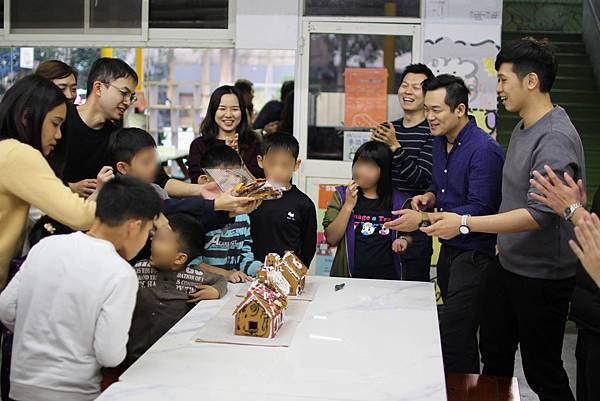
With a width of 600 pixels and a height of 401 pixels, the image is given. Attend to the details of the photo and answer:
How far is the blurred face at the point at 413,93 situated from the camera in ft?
14.3

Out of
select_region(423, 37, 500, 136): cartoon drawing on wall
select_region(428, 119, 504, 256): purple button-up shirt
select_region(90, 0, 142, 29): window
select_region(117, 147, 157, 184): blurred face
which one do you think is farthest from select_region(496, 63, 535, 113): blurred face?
select_region(90, 0, 142, 29): window

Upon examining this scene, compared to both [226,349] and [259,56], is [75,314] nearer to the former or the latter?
[226,349]

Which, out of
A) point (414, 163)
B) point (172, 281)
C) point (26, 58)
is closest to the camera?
point (172, 281)

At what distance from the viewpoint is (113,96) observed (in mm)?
3750

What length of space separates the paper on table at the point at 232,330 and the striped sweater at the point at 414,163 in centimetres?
139

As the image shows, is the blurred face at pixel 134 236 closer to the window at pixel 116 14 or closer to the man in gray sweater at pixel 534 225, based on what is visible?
the man in gray sweater at pixel 534 225

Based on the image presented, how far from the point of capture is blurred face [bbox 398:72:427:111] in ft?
14.3

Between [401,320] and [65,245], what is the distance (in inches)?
48.9

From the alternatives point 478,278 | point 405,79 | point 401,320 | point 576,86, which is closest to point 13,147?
point 401,320

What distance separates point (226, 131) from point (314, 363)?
2140mm

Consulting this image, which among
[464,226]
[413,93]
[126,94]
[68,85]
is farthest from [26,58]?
[464,226]

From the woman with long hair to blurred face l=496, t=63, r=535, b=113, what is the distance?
1418 millimetres

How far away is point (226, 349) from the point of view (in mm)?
2504

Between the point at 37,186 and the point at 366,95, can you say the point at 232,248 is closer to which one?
the point at 37,186
